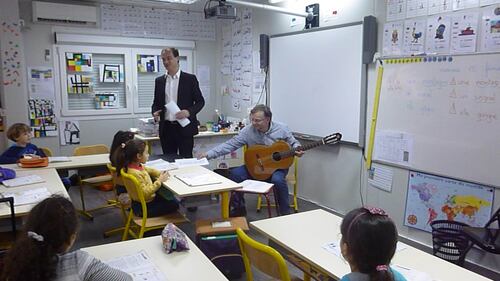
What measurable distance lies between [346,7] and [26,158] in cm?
336

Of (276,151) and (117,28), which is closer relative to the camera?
(276,151)

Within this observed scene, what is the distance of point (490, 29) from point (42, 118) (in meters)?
5.09

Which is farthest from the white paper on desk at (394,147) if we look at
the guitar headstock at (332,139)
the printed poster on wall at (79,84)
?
the printed poster on wall at (79,84)

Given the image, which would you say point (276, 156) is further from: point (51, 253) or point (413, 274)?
point (51, 253)

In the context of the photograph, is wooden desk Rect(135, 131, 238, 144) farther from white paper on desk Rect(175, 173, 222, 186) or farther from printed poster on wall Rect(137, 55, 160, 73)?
white paper on desk Rect(175, 173, 222, 186)

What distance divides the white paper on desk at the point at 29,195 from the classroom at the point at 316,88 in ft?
0.49

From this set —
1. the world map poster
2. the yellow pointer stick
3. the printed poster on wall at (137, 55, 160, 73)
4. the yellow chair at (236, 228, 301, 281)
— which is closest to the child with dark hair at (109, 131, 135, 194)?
the yellow chair at (236, 228, 301, 281)

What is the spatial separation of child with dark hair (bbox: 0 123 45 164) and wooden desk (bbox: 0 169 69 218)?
Answer: 493mm

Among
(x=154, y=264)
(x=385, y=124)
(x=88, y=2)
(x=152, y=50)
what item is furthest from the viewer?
(x=152, y=50)

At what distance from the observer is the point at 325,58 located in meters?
4.41

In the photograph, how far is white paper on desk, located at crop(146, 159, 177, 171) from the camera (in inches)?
136

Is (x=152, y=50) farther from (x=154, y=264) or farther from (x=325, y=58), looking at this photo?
(x=154, y=264)

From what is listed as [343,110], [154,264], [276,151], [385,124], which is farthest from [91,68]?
[154,264]

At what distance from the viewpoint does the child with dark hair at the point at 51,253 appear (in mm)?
1257
